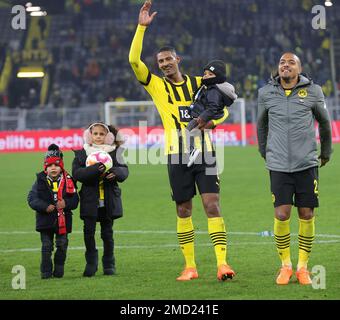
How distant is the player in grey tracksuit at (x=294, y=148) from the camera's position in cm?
873

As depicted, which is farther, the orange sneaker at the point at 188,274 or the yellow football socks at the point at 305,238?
the orange sneaker at the point at 188,274

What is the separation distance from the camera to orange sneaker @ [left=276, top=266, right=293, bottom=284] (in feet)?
28.4

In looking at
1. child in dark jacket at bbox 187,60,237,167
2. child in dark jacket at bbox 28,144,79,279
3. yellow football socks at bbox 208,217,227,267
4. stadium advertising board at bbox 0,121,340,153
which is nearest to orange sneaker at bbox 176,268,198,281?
yellow football socks at bbox 208,217,227,267

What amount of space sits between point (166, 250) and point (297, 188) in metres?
3.21

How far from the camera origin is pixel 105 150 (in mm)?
9703

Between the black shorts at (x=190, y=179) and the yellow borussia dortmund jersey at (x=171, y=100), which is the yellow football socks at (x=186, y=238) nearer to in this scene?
the black shorts at (x=190, y=179)

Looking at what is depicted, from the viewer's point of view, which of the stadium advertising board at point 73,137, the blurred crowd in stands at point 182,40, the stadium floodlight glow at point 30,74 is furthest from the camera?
the stadium floodlight glow at point 30,74

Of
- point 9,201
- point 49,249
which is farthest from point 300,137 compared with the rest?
point 9,201

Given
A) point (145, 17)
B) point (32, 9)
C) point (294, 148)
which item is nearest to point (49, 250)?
point (145, 17)

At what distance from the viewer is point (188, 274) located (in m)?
9.25

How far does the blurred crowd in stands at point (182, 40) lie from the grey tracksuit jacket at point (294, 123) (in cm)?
3370

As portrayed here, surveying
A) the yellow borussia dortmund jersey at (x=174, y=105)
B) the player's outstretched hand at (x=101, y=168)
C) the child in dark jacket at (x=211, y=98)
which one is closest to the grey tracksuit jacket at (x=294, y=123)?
the child in dark jacket at (x=211, y=98)

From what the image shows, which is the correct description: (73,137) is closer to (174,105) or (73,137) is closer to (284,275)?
(174,105)
